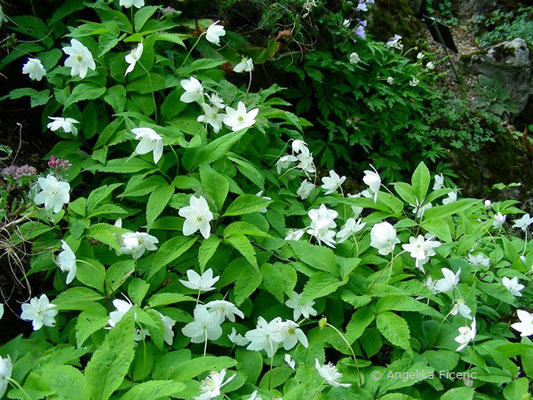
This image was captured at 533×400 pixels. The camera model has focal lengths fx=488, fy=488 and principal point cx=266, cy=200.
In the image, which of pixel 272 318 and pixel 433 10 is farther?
pixel 433 10

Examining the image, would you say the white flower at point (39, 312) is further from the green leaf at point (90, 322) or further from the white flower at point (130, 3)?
the white flower at point (130, 3)

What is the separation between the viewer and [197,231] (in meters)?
1.88

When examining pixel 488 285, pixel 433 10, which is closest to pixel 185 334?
pixel 488 285

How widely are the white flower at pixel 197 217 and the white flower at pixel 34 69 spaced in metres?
1.10

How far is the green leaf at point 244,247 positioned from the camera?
1641 millimetres

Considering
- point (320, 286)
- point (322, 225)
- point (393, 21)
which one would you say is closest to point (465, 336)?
point (320, 286)

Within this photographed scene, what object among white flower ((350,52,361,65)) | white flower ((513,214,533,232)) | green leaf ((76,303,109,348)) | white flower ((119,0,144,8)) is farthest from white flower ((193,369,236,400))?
white flower ((350,52,361,65))

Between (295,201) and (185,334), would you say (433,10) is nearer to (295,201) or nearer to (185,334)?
(295,201)

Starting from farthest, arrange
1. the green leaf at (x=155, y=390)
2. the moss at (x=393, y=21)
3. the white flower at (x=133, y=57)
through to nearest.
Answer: the moss at (x=393, y=21)
the white flower at (x=133, y=57)
the green leaf at (x=155, y=390)

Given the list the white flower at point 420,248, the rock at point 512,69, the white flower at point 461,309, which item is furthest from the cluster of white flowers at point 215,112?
the rock at point 512,69

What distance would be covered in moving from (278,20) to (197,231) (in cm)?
240

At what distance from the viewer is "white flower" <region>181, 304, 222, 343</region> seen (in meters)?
1.55

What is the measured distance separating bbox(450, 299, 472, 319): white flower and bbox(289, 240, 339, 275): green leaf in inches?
16.8

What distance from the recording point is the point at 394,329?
1555 mm
